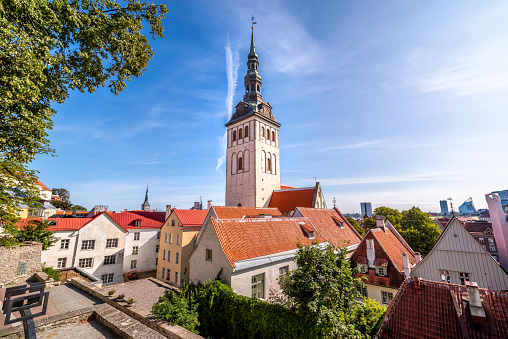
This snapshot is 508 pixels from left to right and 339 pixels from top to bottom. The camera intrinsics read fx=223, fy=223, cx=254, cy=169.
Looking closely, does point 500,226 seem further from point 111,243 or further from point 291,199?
point 111,243

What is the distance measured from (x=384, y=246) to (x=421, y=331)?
11.8 m

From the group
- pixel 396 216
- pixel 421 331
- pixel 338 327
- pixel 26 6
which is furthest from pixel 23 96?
pixel 396 216

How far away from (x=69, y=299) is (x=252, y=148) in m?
32.7

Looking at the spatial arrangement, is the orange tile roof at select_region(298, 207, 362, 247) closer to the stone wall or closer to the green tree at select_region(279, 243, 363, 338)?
the green tree at select_region(279, 243, 363, 338)

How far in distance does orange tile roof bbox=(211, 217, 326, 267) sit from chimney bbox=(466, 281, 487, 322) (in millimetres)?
6126

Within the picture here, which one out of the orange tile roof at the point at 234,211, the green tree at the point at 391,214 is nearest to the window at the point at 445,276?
the orange tile roof at the point at 234,211

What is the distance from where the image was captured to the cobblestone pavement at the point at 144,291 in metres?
17.9

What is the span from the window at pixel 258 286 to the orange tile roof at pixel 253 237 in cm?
138

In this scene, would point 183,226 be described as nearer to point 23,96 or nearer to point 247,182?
point 247,182

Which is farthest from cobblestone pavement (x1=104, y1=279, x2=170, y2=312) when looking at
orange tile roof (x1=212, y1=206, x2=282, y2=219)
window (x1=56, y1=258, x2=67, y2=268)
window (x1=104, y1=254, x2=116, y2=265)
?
window (x1=56, y1=258, x2=67, y2=268)

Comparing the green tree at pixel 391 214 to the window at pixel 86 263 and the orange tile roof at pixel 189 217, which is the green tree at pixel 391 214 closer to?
the orange tile roof at pixel 189 217

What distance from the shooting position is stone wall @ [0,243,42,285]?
16.0 m

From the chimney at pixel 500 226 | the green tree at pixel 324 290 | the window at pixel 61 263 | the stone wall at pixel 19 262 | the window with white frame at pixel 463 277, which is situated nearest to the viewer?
the green tree at pixel 324 290

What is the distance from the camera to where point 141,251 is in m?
34.6
